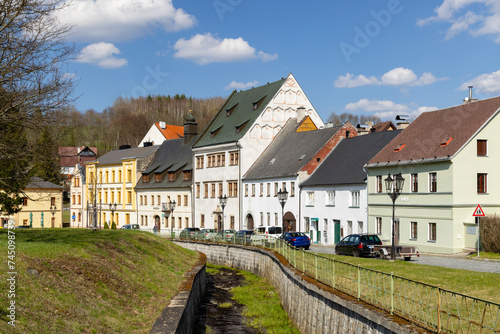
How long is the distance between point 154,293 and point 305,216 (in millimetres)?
34644

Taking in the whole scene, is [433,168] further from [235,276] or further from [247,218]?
[247,218]

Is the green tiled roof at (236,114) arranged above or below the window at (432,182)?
above

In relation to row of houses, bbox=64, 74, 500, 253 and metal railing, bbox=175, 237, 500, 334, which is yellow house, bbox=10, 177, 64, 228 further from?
metal railing, bbox=175, 237, 500, 334

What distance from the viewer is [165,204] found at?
76.6m

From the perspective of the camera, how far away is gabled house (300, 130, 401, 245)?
47781 millimetres

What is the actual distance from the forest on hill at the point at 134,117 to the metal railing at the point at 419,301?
111768 mm

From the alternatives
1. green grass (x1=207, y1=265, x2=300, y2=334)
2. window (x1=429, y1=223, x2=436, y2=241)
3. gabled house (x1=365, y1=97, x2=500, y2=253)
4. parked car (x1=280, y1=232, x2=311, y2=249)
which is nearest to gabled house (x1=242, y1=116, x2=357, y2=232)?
parked car (x1=280, y1=232, x2=311, y2=249)

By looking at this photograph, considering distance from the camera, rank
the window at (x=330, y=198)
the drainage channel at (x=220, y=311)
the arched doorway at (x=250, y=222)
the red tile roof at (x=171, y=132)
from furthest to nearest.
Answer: the red tile roof at (x=171, y=132) < the arched doorway at (x=250, y=222) < the window at (x=330, y=198) < the drainage channel at (x=220, y=311)

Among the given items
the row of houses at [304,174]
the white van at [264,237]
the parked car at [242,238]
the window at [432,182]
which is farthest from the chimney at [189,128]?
the window at [432,182]

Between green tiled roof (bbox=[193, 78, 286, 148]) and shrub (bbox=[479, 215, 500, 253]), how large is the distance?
114 ft

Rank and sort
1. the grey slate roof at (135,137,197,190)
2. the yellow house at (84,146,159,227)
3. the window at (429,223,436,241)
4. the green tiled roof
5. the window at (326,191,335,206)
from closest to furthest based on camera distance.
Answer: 1. the window at (429,223,436,241)
2. the window at (326,191,335,206)
3. the green tiled roof
4. the grey slate roof at (135,137,197,190)
5. the yellow house at (84,146,159,227)

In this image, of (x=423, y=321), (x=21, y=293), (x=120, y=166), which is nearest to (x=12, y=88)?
(x=21, y=293)

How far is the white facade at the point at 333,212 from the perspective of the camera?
47500 mm

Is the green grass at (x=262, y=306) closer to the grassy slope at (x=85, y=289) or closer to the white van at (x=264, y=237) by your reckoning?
the white van at (x=264, y=237)
